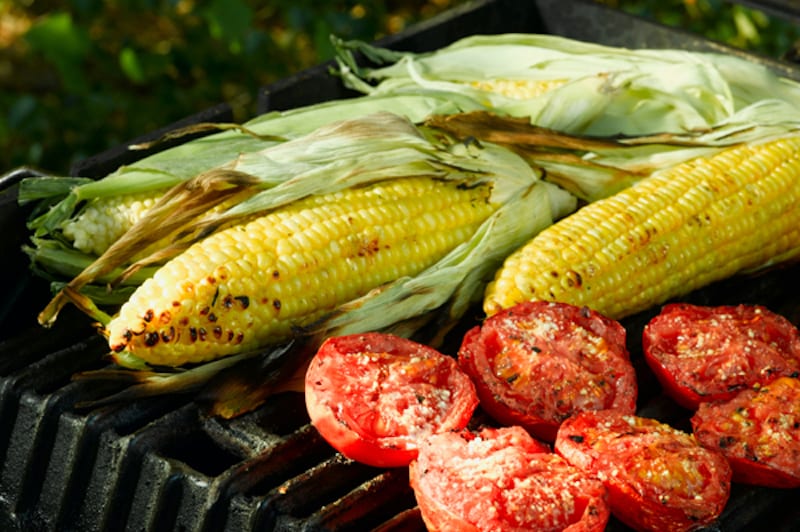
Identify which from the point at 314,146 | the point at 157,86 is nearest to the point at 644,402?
the point at 314,146

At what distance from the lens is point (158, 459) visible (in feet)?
8.18

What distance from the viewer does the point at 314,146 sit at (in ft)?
10.1

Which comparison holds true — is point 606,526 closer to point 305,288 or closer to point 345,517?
point 345,517

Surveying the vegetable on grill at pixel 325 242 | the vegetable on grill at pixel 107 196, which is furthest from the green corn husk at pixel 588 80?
the vegetable on grill at pixel 107 196

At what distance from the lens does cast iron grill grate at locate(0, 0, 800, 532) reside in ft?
7.82

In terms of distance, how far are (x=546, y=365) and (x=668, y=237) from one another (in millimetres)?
694

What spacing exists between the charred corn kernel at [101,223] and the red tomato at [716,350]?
1.38m

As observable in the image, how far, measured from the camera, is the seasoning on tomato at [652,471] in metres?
2.25

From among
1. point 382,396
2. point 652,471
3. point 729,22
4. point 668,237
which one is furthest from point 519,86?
point 729,22


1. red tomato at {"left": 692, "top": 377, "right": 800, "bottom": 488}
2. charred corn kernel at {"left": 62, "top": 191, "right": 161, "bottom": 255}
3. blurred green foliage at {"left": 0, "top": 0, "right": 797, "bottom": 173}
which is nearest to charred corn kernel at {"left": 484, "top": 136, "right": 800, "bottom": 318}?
red tomato at {"left": 692, "top": 377, "right": 800, "bottom": 488}

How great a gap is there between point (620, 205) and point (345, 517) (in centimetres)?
127

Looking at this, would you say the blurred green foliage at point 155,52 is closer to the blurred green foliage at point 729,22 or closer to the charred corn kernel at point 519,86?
the blurred green foliage at point 729,22

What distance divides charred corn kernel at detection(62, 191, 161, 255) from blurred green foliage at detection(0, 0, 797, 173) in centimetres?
220

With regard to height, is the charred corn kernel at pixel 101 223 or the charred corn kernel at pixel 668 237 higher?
the charred corn kernel at pixel 101 223
